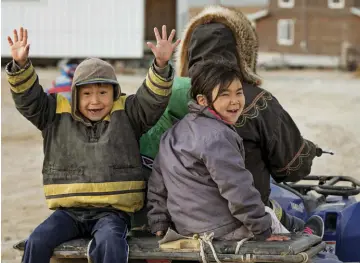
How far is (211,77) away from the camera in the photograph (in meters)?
4.18

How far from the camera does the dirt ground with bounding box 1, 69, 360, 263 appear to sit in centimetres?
925

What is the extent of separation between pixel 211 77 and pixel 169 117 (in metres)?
0.66

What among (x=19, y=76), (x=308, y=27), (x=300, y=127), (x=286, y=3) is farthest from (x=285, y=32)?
(x=19, y=76)

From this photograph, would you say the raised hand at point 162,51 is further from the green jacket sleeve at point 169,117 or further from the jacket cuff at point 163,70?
the green jacket sleeve at point 169,117

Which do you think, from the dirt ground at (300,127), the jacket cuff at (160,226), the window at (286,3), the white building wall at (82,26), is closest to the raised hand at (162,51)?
the jacket cuff at (160,226)

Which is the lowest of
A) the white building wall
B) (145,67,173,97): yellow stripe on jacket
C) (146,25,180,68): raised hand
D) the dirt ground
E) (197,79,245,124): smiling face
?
the dirt ground

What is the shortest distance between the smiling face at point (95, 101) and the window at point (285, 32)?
174 feet

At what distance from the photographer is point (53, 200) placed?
4328mm

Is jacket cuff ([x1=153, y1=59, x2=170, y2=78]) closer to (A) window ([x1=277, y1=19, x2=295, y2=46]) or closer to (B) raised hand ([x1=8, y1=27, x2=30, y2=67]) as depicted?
(B) raised hand ([x1=8, y1=27, x2=30, y2=67])

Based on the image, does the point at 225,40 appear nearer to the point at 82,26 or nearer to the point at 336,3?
the point at 82,26

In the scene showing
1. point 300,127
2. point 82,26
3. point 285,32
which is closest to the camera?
point 300,127

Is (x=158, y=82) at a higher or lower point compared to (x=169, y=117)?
higher

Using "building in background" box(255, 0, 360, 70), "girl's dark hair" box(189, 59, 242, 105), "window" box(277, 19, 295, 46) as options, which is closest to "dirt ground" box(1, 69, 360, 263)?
"girl's dark hair" box(189, 59, 242, 105)

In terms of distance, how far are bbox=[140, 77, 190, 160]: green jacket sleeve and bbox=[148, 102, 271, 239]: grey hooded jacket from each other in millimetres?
432
